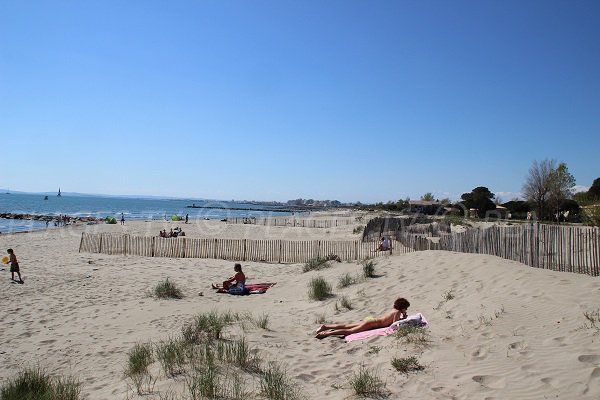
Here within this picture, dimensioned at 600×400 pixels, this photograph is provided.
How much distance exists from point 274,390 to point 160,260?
1573 centimetres

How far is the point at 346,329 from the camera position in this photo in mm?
7516

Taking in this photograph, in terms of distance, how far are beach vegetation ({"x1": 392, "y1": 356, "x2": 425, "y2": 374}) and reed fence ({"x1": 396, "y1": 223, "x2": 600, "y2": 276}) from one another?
22.1ft

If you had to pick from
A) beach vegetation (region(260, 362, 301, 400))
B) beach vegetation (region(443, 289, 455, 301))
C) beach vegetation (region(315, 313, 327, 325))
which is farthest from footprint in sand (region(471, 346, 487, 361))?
beach vegetation (region(315, 313, 327, 325))

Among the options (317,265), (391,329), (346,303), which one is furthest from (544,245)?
(317,265)

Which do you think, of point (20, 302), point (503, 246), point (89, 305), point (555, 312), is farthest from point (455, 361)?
point (20, 302)

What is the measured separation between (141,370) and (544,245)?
32.8ft

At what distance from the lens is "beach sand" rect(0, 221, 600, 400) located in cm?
491

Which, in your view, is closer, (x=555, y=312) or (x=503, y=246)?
(x=555, y=312)

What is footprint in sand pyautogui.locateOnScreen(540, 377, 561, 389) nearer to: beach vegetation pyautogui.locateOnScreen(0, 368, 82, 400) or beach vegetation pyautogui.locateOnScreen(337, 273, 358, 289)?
beach vegetation pyautogui.locateOnScreen(0, 368, 82, 400)

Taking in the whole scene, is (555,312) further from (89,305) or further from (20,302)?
(20,302)

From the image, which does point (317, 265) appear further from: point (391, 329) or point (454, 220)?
point (454, 220)

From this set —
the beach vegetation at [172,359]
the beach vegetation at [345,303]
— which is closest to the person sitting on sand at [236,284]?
the beach vegetation at [345,303]

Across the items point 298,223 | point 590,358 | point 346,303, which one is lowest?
point 346,303

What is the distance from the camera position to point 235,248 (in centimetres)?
2016
